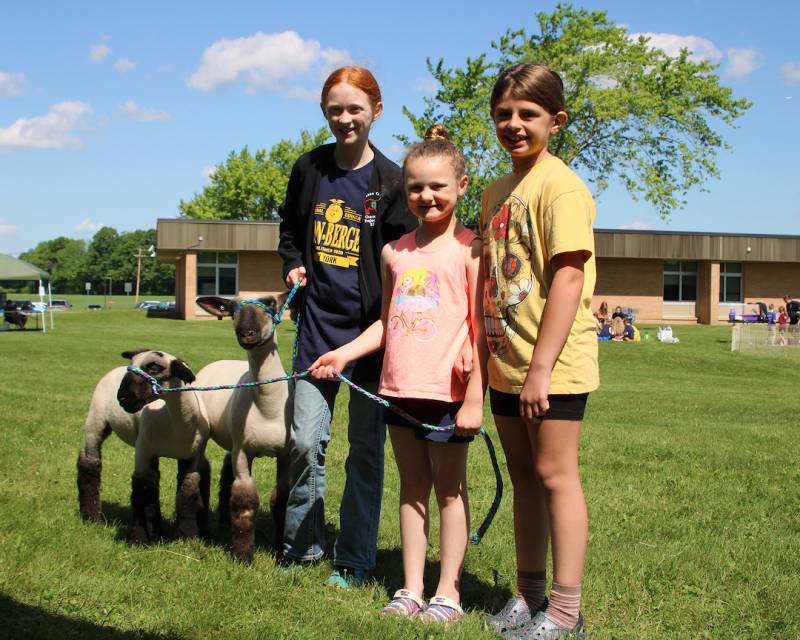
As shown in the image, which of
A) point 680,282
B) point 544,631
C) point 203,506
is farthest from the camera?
point 680,282

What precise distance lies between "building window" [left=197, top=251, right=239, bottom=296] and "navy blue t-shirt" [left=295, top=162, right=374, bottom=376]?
44.2m

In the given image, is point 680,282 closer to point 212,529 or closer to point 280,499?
point 212,529

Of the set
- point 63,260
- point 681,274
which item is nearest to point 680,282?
point 681,274

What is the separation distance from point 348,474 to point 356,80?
89.2 inches

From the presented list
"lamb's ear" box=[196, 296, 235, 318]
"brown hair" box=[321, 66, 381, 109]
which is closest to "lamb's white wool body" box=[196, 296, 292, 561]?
"lamb's ear" box=[196, 296, 235, 318]

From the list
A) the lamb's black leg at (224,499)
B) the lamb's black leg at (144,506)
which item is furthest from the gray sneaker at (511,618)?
the lamb's black leg at (224,499)

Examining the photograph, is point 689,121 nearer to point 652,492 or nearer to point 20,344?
point 20,344

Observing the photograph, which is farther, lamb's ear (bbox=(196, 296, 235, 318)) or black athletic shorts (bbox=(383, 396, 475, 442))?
lamb's ear (bbox=(196, 296, 235, 318))

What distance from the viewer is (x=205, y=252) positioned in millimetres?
48281

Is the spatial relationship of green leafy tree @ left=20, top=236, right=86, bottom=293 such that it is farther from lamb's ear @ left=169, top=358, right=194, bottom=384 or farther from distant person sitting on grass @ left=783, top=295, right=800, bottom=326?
lamb's ear @ left=169, top=358, right=194, bottom=384

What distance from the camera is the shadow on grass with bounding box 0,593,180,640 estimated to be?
386cm

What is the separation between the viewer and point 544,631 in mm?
3729

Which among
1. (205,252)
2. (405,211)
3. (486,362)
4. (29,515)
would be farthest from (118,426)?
(205,252)

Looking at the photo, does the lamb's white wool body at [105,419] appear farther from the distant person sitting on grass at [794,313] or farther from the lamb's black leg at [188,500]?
the distant person sitting on grass at [794,313]
